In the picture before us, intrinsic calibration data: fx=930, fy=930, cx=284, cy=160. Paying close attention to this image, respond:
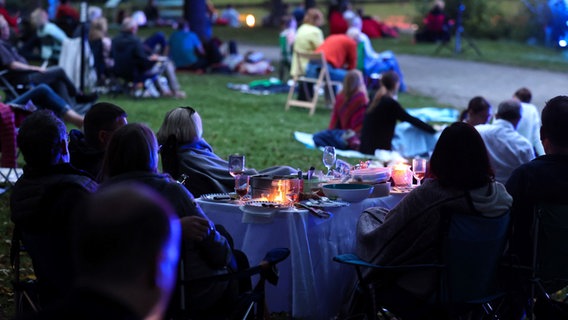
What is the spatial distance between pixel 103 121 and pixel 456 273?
2344 mm

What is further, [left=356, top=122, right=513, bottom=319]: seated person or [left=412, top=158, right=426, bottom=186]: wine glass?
[left=412, top=158, right=426, bottom=186]: wine glass

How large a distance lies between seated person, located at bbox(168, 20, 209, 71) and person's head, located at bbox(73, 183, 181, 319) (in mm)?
18386

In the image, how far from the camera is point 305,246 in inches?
→ 197

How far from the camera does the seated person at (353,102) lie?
37.0 ft

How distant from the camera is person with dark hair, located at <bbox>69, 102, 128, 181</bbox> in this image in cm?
547

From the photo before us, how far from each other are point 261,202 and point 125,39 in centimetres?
1093

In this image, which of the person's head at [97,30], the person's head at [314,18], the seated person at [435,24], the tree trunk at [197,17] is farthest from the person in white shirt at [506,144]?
the seated person at [435,24]

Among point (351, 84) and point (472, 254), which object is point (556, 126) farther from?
point (351, 84)

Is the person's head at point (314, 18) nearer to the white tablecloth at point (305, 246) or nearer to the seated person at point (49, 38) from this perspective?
the seated person at point (49, 38)

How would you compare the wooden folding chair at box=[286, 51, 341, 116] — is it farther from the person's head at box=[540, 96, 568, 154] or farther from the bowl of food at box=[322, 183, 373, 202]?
the person's head at box=[540, 96, 568, 154]

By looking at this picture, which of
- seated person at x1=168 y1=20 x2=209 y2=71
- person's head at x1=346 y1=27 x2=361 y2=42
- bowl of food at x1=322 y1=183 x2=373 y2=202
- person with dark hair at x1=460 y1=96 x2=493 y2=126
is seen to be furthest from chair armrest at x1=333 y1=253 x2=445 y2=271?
seated person at x1=168 y1=20 x2=209 y2=71

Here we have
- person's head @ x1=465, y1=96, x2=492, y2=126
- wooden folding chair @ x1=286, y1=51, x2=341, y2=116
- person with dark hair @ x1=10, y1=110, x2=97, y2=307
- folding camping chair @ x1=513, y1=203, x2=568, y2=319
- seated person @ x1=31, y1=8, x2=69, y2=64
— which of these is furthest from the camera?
seated person @ x1=31, y1=8, x2=69, y2=64

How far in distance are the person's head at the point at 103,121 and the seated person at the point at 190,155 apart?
30 centimetres

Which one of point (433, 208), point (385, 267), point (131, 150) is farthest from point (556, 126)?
point (131, 150)
